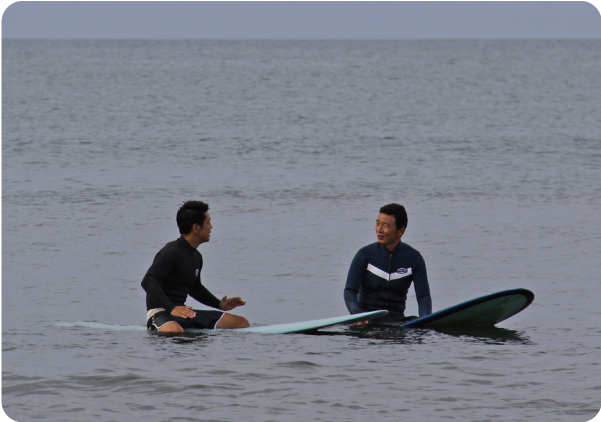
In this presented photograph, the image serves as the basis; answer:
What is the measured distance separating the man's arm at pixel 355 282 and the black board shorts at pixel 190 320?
157cm

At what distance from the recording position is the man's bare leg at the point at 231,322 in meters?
9.99

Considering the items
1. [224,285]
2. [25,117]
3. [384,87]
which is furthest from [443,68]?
[224,285]

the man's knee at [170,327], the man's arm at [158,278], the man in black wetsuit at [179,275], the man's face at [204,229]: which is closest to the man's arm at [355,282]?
the man in black wetsuit at [179,275]

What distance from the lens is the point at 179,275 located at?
368 inches

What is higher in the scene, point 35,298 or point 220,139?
point 220,139

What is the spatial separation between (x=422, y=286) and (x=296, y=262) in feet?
19.4

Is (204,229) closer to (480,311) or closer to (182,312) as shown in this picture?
(182,312)

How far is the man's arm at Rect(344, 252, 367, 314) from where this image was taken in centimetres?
953

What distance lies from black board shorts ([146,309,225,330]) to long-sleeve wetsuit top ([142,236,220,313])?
4.9 inches

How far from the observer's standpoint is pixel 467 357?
Result: 356 inches

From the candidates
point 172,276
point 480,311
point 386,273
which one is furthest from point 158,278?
point 480,311

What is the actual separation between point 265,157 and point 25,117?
23.8m

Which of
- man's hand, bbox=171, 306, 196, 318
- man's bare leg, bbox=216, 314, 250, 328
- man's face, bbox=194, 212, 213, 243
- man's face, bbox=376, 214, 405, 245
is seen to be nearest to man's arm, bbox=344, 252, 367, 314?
man's face, bbox=376, 214, 405, 245

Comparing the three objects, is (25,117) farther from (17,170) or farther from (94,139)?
(17,170)
